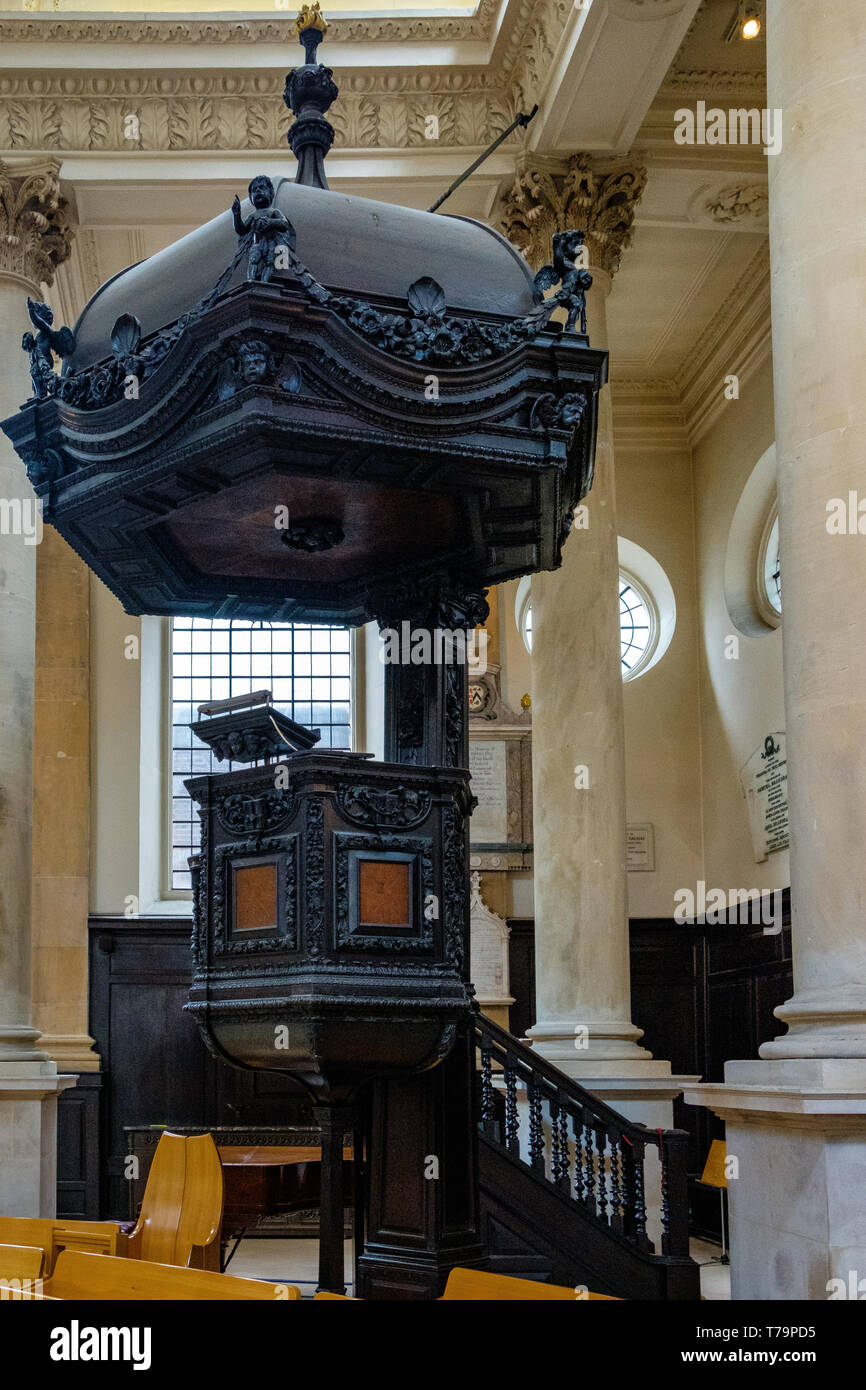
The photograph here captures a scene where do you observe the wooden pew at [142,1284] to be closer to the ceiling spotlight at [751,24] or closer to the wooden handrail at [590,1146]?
the wooden handrail at [590,1146]

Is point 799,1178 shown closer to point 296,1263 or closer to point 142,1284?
point 142,1284

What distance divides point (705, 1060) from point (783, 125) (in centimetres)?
1063

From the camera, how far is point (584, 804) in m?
10.3

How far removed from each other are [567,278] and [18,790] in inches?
234

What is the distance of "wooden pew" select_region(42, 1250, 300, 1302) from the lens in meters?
3.65

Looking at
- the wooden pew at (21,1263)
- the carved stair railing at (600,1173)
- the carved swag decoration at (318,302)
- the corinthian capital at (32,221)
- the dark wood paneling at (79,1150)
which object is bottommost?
the dark wood paneling at (79,1150)

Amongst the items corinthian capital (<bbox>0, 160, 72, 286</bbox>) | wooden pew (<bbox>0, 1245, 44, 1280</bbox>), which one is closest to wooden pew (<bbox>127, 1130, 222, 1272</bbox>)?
wooden pew (<bbox>0, 1245, 44, 1280</bbox>)

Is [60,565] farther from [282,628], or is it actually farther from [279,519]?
[279,519]

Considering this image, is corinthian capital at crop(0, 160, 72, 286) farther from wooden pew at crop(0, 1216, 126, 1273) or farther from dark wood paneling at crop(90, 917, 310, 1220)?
wooden pew at crop(0, 1216, 126, 1273)

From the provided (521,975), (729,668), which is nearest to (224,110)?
(729,668)

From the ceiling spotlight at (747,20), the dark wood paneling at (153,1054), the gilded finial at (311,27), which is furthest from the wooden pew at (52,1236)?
the dark wood paneling at (153,1054)

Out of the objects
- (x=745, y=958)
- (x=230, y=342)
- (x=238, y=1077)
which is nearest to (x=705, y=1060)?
(x=745, y=958)

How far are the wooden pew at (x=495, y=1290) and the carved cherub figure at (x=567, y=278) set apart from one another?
2857mm

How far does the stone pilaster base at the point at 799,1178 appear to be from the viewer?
5004 millimetres
